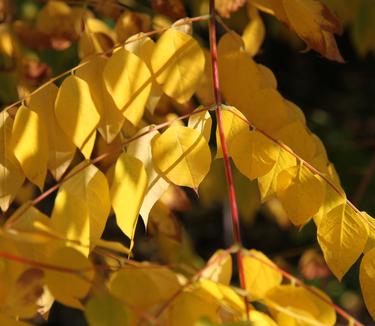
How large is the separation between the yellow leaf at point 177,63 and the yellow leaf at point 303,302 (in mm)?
308

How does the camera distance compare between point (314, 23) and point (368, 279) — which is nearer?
point (368, 279)

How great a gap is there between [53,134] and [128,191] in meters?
0.22

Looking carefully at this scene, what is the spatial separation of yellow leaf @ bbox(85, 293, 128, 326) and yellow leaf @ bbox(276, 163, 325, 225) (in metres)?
0.35

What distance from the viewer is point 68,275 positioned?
101cm

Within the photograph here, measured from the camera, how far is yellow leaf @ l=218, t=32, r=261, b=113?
1.39m

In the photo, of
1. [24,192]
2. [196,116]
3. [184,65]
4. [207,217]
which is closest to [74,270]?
[196,116]

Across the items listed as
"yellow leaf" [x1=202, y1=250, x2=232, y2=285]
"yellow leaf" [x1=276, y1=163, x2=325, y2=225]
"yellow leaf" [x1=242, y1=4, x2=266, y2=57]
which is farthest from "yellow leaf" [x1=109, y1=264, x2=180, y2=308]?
"yellow leaf" [x1=242, y1=4, x2=266, y2=57]

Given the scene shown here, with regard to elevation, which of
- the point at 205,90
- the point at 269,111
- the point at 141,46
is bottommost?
the point at 205,90

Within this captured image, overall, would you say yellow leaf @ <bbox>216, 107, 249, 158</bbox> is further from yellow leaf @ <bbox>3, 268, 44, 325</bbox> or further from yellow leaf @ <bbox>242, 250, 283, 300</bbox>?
yellow leaf @ <bbox>3, 268, 44, 325</bbox>

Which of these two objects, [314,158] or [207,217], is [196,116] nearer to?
[314,158]

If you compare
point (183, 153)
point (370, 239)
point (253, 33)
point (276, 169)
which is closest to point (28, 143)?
point (183, 153)

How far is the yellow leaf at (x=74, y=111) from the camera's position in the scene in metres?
1.23

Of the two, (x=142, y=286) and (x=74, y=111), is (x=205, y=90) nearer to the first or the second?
(x=74, y=111)

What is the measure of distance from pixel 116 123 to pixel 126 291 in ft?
1.11
